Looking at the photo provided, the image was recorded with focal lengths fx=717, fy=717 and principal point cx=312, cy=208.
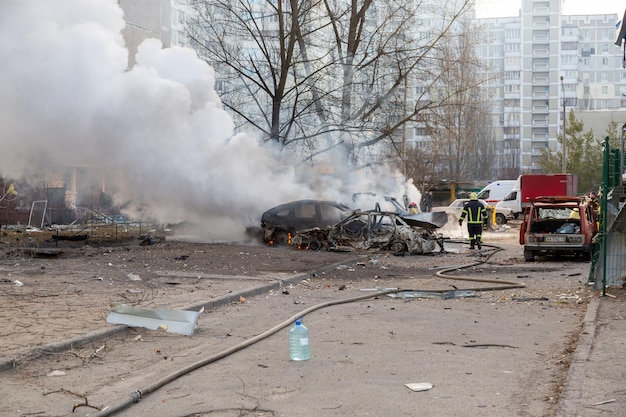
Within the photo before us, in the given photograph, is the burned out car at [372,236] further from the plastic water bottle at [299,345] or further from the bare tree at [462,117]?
the plastic water bottle at [299,345]

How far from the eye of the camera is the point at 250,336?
8352 mm

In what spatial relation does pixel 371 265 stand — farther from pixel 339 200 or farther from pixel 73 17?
pixel 73 17

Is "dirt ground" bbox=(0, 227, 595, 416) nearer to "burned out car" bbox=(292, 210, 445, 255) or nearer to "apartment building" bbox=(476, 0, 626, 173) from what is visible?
"burned out car" bbox=(292, 210, 445, 255)

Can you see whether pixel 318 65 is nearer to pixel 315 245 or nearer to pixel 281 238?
pixel 281 238

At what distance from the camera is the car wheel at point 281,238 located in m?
21.2

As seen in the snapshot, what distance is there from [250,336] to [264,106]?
21.1 meters

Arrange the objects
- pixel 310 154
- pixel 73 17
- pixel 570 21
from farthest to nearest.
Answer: pixel 570 21 < pixel 310 154 < pixel 73 17

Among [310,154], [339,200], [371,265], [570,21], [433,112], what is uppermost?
[570,21]

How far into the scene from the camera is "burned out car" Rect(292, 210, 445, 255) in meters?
19.8

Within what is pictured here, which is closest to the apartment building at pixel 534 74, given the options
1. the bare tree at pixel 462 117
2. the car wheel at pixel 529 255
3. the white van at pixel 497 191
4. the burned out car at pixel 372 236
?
the bare tree at pixel 462 117

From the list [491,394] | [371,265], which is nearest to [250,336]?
[491,394]

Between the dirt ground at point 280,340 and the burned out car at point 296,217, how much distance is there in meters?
5.32

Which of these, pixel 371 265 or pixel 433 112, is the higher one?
pixel 433 112

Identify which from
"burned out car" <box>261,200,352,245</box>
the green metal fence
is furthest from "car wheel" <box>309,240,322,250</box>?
the green metal fence
